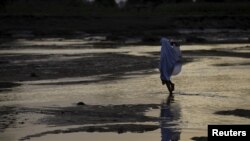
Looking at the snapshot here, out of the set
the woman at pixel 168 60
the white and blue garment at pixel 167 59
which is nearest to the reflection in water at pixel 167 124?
the woman at pixel 168 60

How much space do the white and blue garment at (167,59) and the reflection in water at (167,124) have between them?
1336 mm

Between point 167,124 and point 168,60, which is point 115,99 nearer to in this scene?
point 168,60

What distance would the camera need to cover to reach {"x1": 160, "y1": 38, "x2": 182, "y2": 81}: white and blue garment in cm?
1783

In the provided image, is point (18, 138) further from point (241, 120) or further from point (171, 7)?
point (171, 7)

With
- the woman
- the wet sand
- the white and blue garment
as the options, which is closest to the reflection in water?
the wet sand

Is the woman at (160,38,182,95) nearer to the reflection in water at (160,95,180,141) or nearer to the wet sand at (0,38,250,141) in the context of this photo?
the wet sand at (0,38,250,141)

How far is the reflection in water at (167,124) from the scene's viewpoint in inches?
454

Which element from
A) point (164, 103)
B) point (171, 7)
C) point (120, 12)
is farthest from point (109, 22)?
point (164, 103)

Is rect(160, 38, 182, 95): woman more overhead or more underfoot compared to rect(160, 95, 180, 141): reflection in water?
more overhead

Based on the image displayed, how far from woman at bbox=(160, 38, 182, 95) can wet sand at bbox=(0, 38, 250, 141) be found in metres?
0.37

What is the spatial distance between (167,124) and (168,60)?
5.19 meters

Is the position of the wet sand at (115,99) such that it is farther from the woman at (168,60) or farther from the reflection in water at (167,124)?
the woman at (168,60)

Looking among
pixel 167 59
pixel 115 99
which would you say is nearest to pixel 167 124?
pixel 115 99

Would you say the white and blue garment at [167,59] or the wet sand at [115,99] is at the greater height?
the white and blue garment at [167,59]
